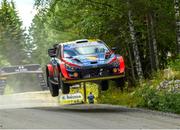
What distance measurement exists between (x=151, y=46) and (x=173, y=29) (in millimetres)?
1911

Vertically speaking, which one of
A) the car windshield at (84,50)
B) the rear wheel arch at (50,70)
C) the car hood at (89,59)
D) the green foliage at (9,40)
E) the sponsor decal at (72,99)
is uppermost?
the green foliage at (9,40)

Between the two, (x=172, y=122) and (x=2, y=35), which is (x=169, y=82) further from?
(x=2, y=35)

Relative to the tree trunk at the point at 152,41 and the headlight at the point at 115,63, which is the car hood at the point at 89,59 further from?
the tree trunk at the point at 152,41

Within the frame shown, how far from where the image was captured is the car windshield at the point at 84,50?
1858 cm

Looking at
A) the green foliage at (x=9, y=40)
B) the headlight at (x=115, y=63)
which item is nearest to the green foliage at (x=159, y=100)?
the headlight at (x=115, y=63)

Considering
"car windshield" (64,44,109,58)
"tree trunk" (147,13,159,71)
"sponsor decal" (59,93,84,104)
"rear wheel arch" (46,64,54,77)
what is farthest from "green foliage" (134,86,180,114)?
"sponsor decal" (59,93,84,104)

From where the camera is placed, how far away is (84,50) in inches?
738

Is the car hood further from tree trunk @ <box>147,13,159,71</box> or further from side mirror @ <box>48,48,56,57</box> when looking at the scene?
tree trunk @ <box>147,13,159,71</box>

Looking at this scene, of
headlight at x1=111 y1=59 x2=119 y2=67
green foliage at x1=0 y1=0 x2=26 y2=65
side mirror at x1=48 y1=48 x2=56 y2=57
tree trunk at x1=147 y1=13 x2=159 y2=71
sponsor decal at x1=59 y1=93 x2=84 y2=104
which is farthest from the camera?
green foliage at x1=0 y1=0 x2=26 y2=65

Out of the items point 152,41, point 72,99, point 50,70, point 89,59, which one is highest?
point 152,41

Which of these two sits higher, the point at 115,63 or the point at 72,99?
the point at 115,63

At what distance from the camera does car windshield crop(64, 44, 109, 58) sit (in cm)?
1858

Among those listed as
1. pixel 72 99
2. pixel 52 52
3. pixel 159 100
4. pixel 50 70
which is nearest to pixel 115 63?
pixel 159 100

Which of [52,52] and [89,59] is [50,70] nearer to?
[52,52]
